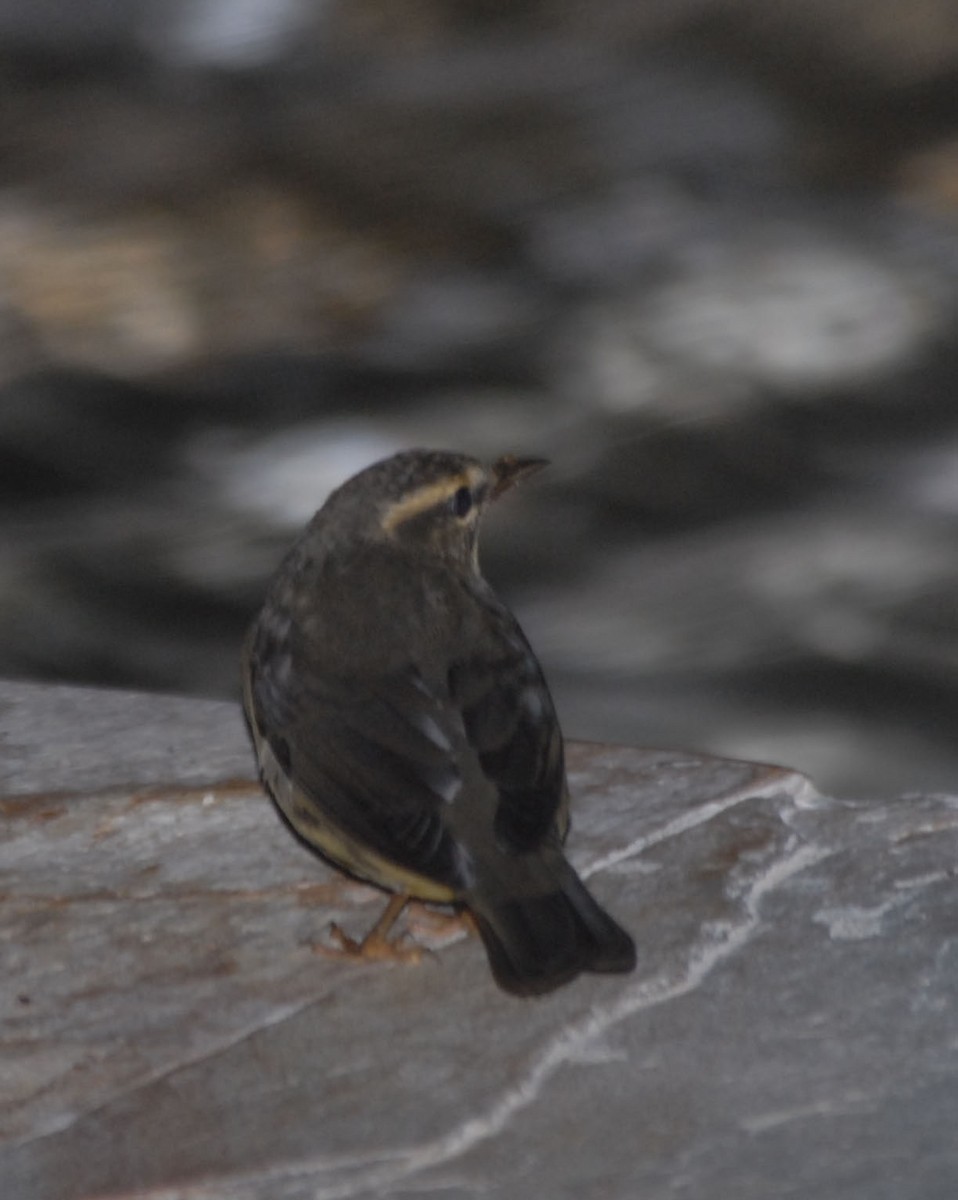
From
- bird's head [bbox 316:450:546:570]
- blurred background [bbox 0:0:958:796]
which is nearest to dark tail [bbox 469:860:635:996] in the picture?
bird's head [bbox 316:450:546:570]

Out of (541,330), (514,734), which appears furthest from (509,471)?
(541,330)

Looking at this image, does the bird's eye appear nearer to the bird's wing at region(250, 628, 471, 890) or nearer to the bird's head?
the bird's head

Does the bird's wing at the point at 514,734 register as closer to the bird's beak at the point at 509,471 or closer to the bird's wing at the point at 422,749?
the bird's wing at the point at 422,749

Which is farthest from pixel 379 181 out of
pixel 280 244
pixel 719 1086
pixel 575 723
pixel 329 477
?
pixel 719 1086

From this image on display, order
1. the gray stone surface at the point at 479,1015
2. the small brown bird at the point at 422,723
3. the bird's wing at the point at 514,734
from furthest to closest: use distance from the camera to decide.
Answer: the bird's wing at the point at 514,734 → the small brown bird at the point at 422,723 → the gray stone surface at the point at 479,1015

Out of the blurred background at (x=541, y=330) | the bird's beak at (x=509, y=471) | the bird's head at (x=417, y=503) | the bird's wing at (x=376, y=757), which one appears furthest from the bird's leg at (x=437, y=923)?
the blurred background at (x=541, y=330)

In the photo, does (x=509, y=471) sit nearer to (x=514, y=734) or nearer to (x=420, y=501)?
(x=420, y=501)
